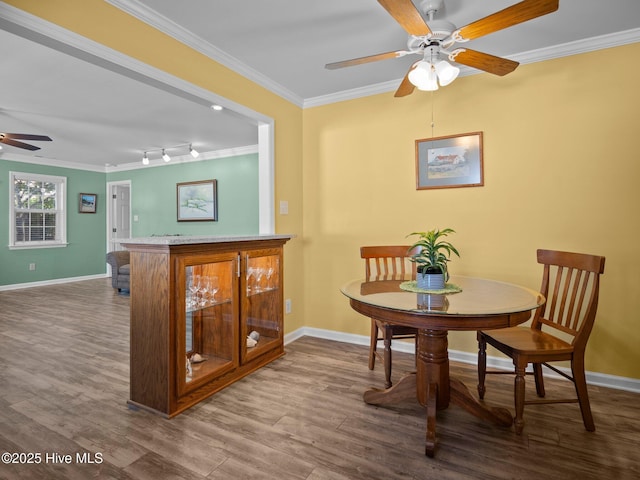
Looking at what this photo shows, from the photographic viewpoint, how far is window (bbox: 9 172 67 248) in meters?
6.15

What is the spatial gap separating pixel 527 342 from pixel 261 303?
6.12 ft

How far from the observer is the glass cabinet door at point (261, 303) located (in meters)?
2.51

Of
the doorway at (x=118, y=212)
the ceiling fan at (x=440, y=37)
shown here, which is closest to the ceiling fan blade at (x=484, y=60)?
the ceiling fan at (x=440, y=37)

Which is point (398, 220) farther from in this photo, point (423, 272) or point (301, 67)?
point (301, 67)

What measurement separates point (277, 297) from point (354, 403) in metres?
1.11

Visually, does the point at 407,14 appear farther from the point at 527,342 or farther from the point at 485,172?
the point at 527,342

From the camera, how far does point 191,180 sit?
6.53m

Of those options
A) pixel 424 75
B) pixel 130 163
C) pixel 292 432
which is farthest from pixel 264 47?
pixel 130 163

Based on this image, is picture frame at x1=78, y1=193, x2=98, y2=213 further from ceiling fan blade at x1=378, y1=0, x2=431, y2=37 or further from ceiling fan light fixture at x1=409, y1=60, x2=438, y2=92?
ceiling fan blade at x1=378, y1=0, x2=431, y2=37

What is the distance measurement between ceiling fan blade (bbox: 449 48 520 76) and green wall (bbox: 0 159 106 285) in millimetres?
7492

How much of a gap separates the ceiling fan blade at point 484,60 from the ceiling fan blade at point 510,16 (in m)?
0.18

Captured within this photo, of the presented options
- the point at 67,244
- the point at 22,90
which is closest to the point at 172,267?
the point at 22,90

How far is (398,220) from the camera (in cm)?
308

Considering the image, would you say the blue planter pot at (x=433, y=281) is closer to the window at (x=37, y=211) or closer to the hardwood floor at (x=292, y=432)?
the hardwood floor at (x=292, y=432)
